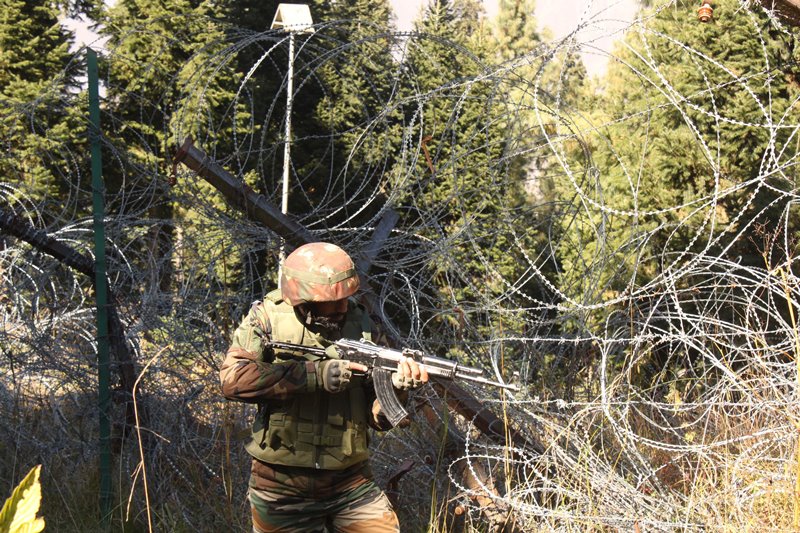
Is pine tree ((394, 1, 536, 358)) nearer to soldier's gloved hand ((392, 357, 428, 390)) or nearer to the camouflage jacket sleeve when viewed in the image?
soldier's gloved hand ((392, 357, 428, 390))

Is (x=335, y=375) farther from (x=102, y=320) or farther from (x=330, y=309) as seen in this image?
(x=102, y=320)

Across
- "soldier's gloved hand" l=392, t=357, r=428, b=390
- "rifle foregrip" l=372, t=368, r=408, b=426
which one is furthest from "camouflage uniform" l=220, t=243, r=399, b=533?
"soldier's gloved hand" l=392, t=357, r=428, b=390

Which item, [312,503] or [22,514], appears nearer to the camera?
[22,514]

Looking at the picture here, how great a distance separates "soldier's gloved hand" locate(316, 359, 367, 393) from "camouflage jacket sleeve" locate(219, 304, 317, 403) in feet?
0.16

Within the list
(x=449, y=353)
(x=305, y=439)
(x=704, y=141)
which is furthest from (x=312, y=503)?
(x=704, y=141)

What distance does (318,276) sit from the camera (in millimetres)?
3008

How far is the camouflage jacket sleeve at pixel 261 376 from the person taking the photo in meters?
2.96

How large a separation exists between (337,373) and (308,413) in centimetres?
25

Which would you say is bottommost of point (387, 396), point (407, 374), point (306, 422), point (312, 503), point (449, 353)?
point (312, 503)

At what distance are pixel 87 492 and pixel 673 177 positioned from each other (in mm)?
6560

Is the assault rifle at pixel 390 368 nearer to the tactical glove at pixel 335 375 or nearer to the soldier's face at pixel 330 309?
the tactical glove at pixel 335 375

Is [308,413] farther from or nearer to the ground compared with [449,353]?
farther from the ground

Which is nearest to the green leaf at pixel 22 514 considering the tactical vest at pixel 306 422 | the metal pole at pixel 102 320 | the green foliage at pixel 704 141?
the tactical vest at pixel 306 422

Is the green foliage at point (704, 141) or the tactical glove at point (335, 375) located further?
the green foliage at point (704, 141)
